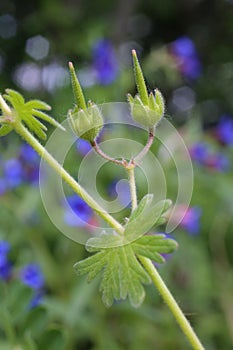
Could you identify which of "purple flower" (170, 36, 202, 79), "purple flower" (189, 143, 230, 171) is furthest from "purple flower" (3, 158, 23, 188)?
"purple flower" (170, 36, 202, 79)

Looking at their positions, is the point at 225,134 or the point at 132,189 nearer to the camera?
the point at 132,189

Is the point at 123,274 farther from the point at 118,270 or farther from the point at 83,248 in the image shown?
the point at 83,248

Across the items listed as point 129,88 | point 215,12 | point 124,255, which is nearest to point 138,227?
point 124,255

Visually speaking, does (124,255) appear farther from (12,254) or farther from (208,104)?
(208,104)

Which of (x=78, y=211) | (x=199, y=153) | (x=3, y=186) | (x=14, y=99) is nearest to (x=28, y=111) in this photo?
(x=14, y=99)

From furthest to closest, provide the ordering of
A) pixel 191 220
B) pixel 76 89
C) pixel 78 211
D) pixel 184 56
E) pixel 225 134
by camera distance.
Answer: pixel 184 56
pixel 225 134
pixel 191 220
pixel 78 211
pixel 76 89

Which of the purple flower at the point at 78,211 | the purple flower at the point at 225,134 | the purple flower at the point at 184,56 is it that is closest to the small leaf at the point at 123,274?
the purple flower at the point at 78,211
